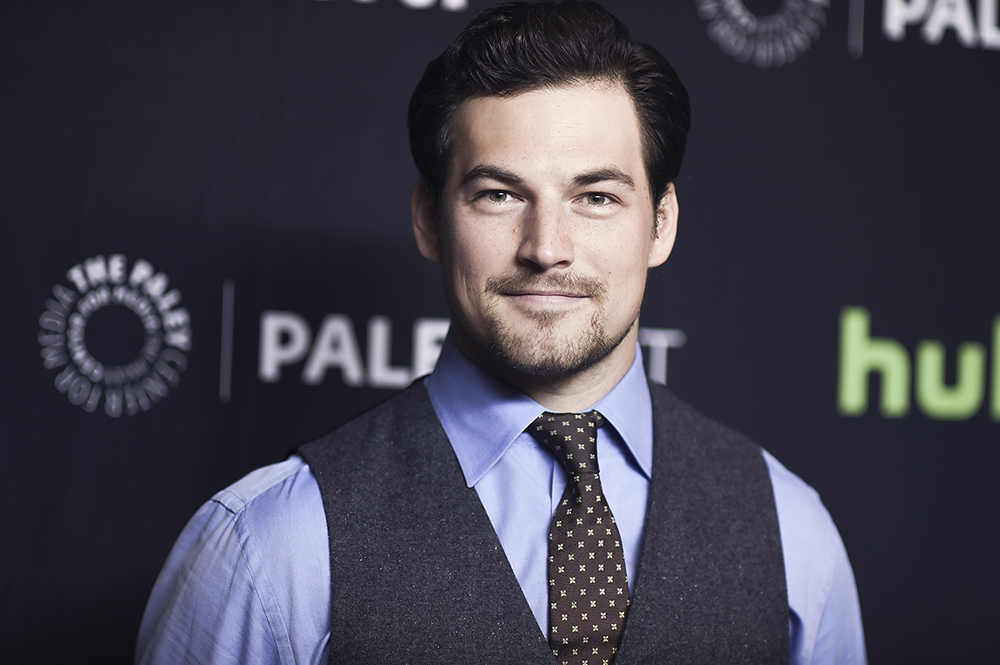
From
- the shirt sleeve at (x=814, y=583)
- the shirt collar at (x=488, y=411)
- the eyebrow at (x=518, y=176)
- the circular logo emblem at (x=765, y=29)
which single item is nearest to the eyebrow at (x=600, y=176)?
the eyebrow at (x=518, y=176)

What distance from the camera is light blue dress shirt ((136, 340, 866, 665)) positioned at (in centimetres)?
88

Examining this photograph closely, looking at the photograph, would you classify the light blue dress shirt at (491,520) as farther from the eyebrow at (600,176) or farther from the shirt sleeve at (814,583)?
the eyebrow at (600,176)

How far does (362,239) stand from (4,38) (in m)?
0.62

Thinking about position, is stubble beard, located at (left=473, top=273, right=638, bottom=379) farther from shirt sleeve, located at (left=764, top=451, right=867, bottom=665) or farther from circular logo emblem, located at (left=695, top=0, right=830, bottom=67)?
circular logo emblem, located at (left=695, top=0, right=830, bottom=67)

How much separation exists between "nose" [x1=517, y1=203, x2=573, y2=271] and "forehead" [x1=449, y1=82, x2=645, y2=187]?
0.05 meters

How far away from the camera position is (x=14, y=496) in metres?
1.36

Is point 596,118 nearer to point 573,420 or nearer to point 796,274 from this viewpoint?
point 573,420

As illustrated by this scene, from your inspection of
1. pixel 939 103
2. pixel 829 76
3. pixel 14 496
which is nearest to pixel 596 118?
pixel 829 76

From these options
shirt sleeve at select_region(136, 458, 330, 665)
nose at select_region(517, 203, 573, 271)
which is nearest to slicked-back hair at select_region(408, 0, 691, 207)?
nose at select_region(517, 203, 573, 271)

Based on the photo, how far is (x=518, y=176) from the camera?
916 millimetres

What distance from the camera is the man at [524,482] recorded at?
2.88ft

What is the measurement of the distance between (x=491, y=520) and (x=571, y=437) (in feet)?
0.40

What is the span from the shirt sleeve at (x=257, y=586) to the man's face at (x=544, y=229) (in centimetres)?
26

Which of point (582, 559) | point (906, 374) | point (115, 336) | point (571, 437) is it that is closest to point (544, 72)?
point (571, 437)
